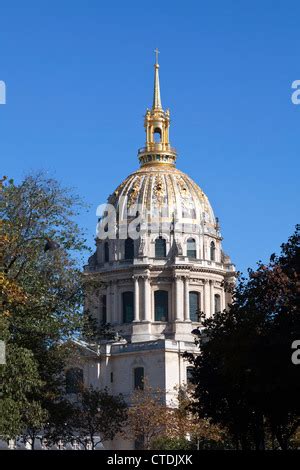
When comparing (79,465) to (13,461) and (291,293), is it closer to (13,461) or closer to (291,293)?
(13,461)

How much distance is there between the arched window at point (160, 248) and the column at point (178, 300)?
4.02 m

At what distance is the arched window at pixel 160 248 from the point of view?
464 ft

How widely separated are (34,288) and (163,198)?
3599 inches

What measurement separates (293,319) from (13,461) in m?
11.7

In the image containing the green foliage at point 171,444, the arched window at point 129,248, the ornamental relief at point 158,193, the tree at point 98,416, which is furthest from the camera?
the ornamental relief at point 158,193

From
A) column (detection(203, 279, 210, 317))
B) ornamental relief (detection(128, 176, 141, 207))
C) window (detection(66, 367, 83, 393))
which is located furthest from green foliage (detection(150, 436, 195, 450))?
ornamental relief (detection(128, 176, 141, 207))

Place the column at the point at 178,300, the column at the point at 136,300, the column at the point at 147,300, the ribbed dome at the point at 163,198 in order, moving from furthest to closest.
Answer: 1. the ribbed dome at the point at 163,198
2. the column at the point at 136,300
3. the column at the point at 178,300
4. the column at the point at 147,300

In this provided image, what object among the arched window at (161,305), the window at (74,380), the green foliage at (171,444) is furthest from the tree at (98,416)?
the arched window at (161,305)

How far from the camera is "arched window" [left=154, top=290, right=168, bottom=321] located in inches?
5460

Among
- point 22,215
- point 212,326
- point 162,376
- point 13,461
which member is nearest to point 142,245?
point 162,376

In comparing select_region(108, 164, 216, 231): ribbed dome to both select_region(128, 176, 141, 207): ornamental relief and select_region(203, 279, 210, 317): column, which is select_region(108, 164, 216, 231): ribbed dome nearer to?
select_region(128, 176, 141, 207): ornamental relief

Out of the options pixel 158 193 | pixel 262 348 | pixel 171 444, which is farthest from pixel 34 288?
pixel 158 193

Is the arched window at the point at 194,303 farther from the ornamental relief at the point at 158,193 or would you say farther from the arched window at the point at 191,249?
the ornamental relief at the point at 158,193

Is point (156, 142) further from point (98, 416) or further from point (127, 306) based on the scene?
point (98, 416)
